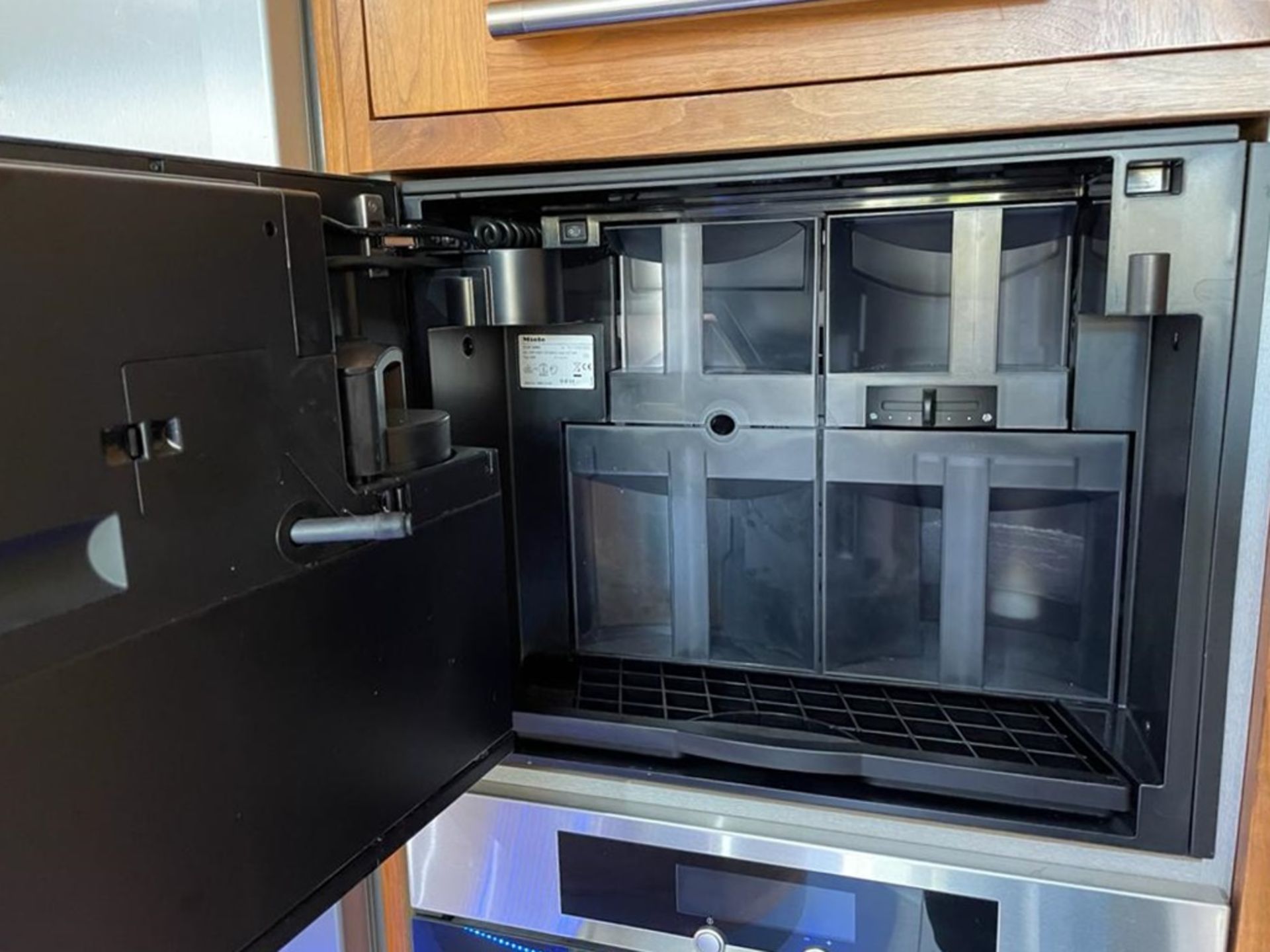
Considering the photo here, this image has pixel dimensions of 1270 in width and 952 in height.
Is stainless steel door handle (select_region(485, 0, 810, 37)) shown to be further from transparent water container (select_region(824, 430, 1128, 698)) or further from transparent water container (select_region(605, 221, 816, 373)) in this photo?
transparent water container (select_region(824, 430, 1128, 698))

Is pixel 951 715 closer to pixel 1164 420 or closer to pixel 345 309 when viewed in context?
pixel 1164 420

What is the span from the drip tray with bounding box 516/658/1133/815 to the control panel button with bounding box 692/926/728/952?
4.8 inches

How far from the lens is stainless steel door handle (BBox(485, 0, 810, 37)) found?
1.64 ft

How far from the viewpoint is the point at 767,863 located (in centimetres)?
63

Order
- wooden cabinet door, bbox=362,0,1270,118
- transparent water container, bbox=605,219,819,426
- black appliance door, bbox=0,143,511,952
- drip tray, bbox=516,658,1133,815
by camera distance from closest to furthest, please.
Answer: black appliance door, bbox=0,143,511,952 → wooden cabinet door, bbox=362,0,1270,118 → drip tray, bbox=516,658,1133,815 → transparent water container, bbox=605,219,819,426

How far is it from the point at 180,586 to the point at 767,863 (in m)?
0.44

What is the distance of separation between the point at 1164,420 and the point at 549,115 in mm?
438

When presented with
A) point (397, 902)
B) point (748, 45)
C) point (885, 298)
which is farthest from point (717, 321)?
point (397, 902)

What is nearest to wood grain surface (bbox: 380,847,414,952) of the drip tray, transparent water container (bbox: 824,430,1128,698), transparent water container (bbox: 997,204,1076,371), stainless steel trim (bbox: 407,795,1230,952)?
stainless steel trim (bbox: 407,795,1230,952)

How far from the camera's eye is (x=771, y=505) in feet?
2.42

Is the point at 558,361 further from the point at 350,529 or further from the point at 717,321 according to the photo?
the point at 350,529

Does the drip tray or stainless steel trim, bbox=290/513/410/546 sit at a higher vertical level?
stainless steel trim, bbox=290/513/410/546

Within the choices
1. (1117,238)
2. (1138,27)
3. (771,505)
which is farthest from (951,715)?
(1138,27)

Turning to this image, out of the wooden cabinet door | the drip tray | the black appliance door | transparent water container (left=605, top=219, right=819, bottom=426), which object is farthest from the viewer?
transparent water container (left=605, top=219, right=819, bottom=426)
